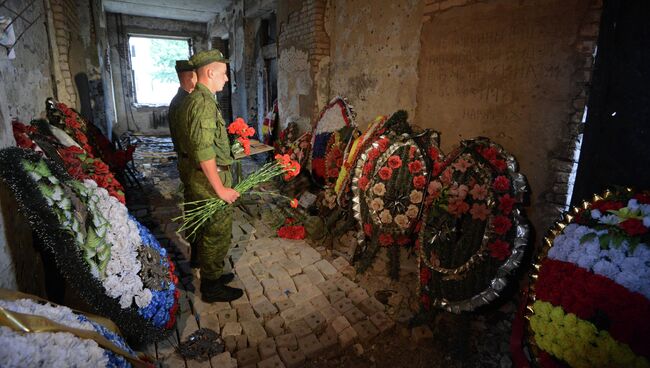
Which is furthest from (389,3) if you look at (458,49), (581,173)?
(581,173)

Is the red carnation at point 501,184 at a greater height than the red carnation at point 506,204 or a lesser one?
greater

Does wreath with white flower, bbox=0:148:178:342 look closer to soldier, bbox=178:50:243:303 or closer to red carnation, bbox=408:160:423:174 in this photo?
soldier, bbox=178:50:243:303

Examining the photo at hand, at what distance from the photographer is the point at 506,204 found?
2717 mm

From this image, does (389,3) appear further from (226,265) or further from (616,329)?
(616,329)

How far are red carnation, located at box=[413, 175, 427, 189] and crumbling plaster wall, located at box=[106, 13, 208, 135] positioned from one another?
11.7 m

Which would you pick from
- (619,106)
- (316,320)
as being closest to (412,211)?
(316,320)

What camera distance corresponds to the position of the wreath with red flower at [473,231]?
8.68 ft

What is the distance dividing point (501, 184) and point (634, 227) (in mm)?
1098

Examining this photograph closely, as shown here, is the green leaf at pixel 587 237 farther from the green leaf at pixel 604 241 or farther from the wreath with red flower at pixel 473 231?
the wreath with red flower at pixel 473 231

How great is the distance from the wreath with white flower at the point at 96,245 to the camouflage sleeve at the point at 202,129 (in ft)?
2.18

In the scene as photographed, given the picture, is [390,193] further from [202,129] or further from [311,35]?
[311,35]

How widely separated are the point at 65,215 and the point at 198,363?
4.23 ft

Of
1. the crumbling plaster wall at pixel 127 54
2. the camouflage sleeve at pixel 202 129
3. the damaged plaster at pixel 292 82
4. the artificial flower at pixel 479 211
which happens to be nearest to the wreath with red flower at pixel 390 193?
the artificial flower at pixel 479 211

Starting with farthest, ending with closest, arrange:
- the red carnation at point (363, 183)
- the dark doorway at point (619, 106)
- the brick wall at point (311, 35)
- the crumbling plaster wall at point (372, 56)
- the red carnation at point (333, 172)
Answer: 1. the brick wall at point (311, 35)
2. the red carnation at point (333, 172)
3. the crumbling plaster wall at point (372, 56)
4. the red carnation at point (363, 183)
5. the dark doorway at point (619, 106)
